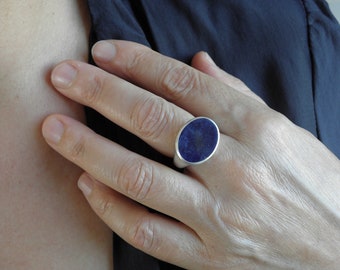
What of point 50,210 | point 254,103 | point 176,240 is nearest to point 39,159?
point 50,210

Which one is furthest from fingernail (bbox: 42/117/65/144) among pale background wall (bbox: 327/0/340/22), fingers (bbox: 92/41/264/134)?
pale background wall (bbox: 327/0/340/22)

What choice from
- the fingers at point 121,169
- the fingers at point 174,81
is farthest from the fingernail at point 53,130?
the fingers at point 174,81

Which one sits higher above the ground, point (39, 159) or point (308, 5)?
point (308, 5)

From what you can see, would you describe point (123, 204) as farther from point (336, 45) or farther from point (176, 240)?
point (336, 45)

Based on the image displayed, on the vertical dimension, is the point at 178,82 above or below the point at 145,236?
above

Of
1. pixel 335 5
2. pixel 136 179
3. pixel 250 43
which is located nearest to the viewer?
pixel 136 179

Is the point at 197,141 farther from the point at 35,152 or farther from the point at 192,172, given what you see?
the point at 35,152

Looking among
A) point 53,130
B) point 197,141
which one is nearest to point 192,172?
point 197,141
